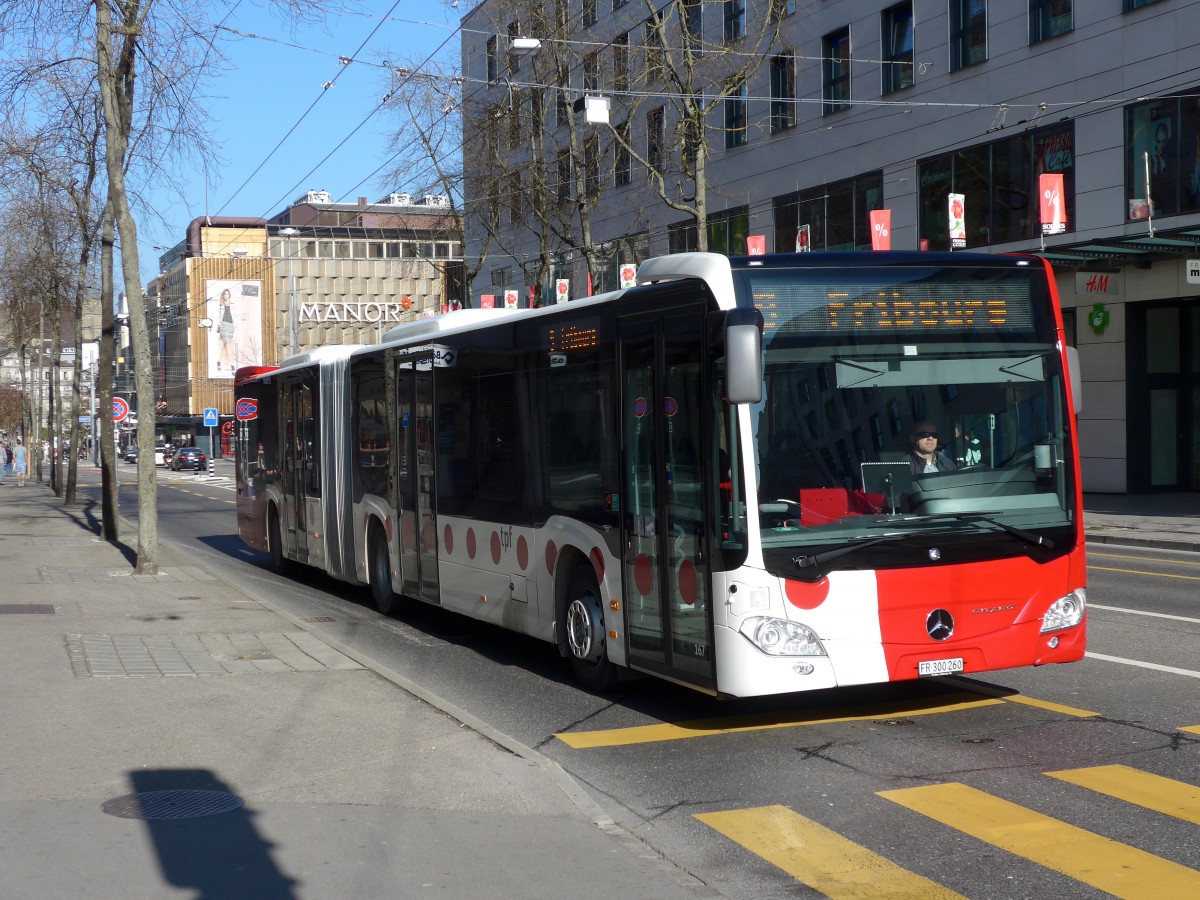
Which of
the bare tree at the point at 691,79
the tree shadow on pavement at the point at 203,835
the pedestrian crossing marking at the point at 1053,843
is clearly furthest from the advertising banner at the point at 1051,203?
the tree shadow on pavement at the point at 203,835

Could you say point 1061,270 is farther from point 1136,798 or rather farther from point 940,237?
point 1136,798

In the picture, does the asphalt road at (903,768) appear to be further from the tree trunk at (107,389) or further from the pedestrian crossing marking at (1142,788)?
the tree trunk at (107,389)

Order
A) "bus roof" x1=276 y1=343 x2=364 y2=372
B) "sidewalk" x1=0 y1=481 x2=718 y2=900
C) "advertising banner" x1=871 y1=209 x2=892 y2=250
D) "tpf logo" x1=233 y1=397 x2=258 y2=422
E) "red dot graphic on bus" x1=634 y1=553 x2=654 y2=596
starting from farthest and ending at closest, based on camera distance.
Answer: "advertising banner" x1=871 y1=209 x2=892 y2=250 → "tpf logo" x1=233 y1=397 x2=258 y2=422 → "bus roof" x1=276 y1=343 x2=364 y2=372 → "red dot graphic on bus" x1=634 y1=553 x2=654 y2=596 → "sidewalk" x1=0 y1=481 x2=718 y2=900

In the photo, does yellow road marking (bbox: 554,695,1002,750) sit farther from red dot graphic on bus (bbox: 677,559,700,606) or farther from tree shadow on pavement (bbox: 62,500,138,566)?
tree shadow on pavement (bbox: 62,500,138,566)

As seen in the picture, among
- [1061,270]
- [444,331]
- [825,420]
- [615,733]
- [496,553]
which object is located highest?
[1061,270]

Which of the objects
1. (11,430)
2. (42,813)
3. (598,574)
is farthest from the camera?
(11,430)

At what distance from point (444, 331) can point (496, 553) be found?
2.41 meters

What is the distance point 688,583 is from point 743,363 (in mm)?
1552

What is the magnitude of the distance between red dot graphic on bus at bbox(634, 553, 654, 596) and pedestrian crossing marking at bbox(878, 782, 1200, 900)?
7.73ft

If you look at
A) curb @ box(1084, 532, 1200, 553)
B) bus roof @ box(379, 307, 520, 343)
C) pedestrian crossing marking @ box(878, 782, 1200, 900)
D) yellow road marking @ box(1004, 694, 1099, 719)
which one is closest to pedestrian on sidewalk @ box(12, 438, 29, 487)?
curb @ box(1084, 532, 1200, 553)

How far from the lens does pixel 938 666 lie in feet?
26.8

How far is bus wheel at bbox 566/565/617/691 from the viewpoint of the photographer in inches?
385

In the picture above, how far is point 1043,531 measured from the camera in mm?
8461

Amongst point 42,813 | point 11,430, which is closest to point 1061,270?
point 42,813
